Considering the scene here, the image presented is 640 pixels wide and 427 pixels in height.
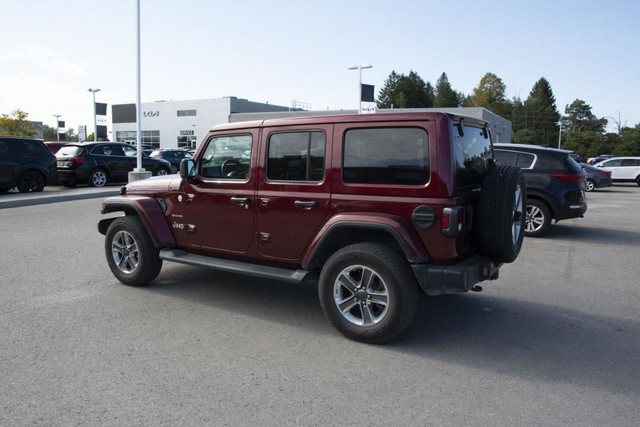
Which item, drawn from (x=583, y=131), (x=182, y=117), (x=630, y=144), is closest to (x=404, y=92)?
(x=583, y=131)

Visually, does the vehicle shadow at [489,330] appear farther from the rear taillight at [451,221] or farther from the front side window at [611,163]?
the front side window at [611,163]

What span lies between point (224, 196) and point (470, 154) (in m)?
2.44

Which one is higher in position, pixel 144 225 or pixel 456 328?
pixel 144 225

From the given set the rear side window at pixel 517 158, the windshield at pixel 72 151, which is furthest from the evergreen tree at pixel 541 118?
the rear side window at pixel 517 158

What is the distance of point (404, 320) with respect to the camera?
3.96 metres

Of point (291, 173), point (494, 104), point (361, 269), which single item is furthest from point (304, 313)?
point (494, 104)

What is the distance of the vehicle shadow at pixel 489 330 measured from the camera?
3.76 metres

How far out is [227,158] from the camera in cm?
514

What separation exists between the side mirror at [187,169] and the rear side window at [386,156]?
1850mm

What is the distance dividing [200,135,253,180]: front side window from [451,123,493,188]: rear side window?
203 centimetres

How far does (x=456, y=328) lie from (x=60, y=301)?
406cm

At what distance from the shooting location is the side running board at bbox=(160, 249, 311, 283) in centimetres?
448

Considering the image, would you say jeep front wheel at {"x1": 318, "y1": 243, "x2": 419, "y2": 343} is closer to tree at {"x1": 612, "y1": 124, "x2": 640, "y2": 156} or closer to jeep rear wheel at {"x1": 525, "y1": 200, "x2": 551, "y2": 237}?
jeep rear wheel at {"x1": 525, "y1": 200, "x2": 551, "y2": 237}

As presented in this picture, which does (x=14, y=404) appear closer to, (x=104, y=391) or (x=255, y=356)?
(x=104, y=391)
